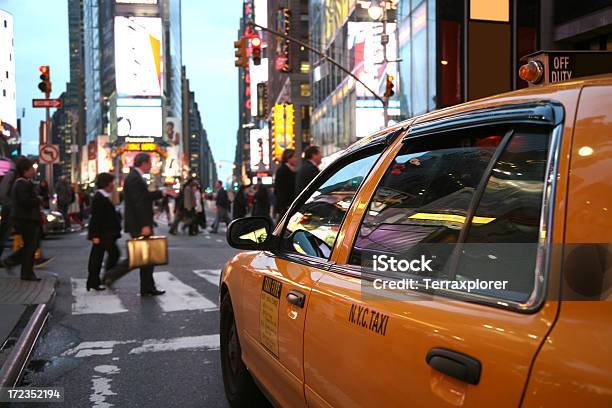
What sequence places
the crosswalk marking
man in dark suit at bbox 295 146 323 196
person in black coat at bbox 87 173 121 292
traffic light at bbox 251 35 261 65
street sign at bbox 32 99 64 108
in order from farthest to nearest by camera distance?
street sign at bbox 32 99 64 108 → traffic light at bbox 251 35 261 65 → the crosswalk marking → man in dark suit at bbox 295 146 323 196 → person in black coat at bbox 87 173 121 292

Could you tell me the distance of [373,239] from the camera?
8.42 ft

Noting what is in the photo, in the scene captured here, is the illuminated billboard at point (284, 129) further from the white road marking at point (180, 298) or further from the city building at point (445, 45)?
the white road marking at point (180, 298)

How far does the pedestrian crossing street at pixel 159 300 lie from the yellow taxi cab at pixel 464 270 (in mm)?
4638

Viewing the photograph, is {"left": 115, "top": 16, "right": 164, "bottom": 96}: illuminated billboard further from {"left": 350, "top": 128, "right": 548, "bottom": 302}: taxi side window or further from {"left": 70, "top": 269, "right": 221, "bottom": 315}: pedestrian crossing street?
{"left": 350, "top": 128, "right": 548, "bottom": 302}: taxi side window

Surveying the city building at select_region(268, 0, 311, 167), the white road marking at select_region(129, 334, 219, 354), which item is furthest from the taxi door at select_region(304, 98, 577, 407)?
the city building at select_region(268, 0, 311, 167)

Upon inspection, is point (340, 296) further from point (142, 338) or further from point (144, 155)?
point (144, 155)

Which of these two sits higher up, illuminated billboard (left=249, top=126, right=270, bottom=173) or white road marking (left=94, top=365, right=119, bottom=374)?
illuminated billboard (left=249, top=126, right=270, bottom=173)

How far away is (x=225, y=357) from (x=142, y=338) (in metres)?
2.11

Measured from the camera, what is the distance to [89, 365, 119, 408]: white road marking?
430 centimetres

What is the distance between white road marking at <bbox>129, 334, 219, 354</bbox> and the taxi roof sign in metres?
4.04

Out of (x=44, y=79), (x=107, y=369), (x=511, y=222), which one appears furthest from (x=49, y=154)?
(x=511, y=222)

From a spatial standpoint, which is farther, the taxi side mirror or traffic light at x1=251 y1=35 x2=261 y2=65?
traffic light at x1=251 y1=35 x2=261 y2=65

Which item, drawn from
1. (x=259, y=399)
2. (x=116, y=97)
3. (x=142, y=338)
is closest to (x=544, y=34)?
(x=142, y=338)

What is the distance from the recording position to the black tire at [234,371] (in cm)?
→ 383
